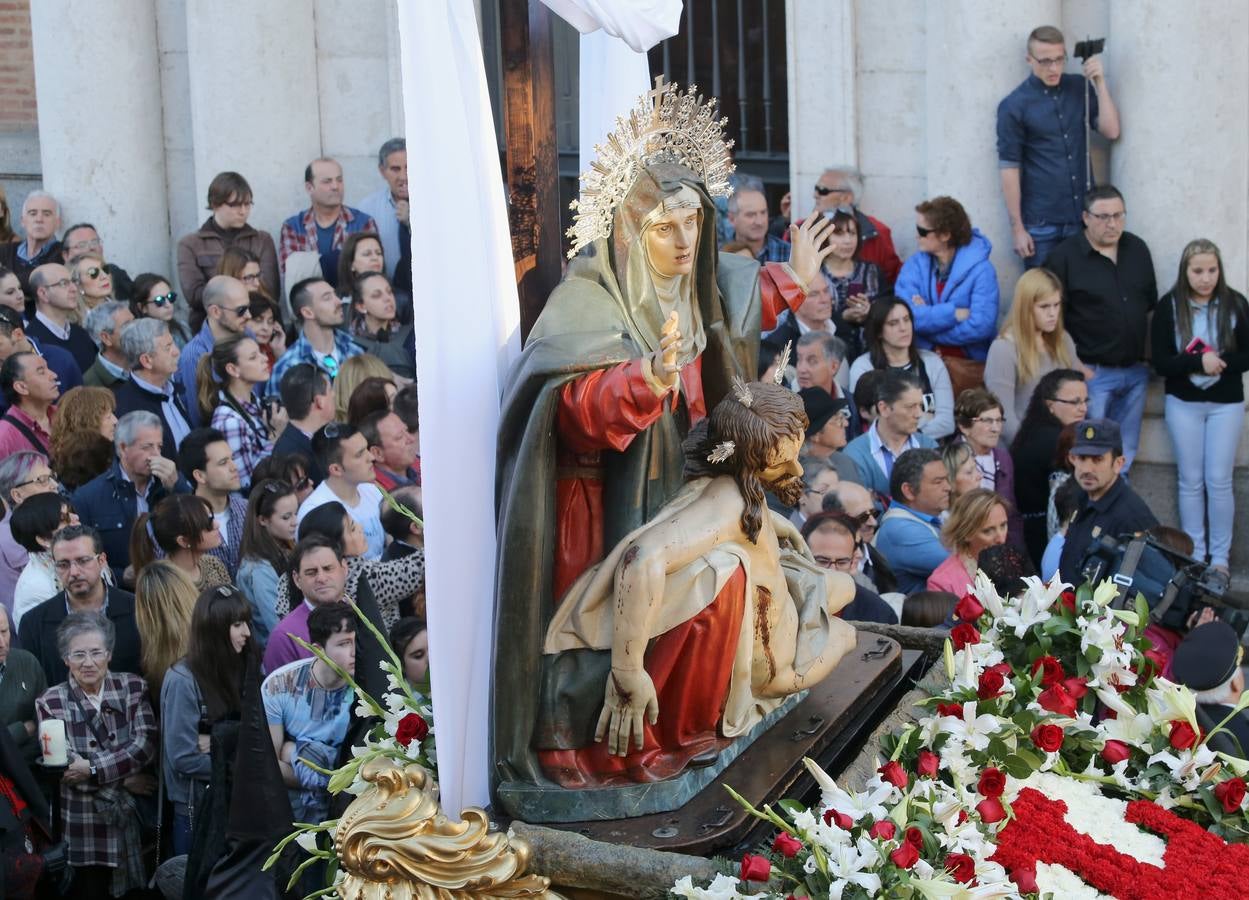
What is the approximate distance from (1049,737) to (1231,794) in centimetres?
55

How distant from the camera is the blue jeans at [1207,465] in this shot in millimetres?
9758

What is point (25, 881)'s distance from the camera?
643 centimetres

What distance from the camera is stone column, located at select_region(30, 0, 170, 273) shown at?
36.9ft

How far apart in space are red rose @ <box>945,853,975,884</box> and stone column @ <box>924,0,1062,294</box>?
606cm

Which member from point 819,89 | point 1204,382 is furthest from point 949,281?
point 819,89

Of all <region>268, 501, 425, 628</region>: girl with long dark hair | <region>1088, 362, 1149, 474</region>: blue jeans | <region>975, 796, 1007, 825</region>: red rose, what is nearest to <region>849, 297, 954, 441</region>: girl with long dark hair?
<region>1088, 362, 1149, 474</region>: blue jeans

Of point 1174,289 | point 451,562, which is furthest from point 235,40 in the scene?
point 451,562

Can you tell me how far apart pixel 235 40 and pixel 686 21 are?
2639 millimetres

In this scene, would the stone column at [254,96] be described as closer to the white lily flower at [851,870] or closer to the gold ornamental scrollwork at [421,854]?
the gold ornamental scrollwork at [421,854]

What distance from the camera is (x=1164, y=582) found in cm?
696

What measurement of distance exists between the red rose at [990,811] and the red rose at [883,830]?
44 centimetres

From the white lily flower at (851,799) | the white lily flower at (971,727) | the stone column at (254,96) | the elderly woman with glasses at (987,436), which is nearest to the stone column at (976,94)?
the elderly woman with glasses at (987,436)

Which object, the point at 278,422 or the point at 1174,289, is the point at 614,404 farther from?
the point at 1174,289

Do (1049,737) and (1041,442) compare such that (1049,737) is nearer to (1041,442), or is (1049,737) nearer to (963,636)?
(963,636)
